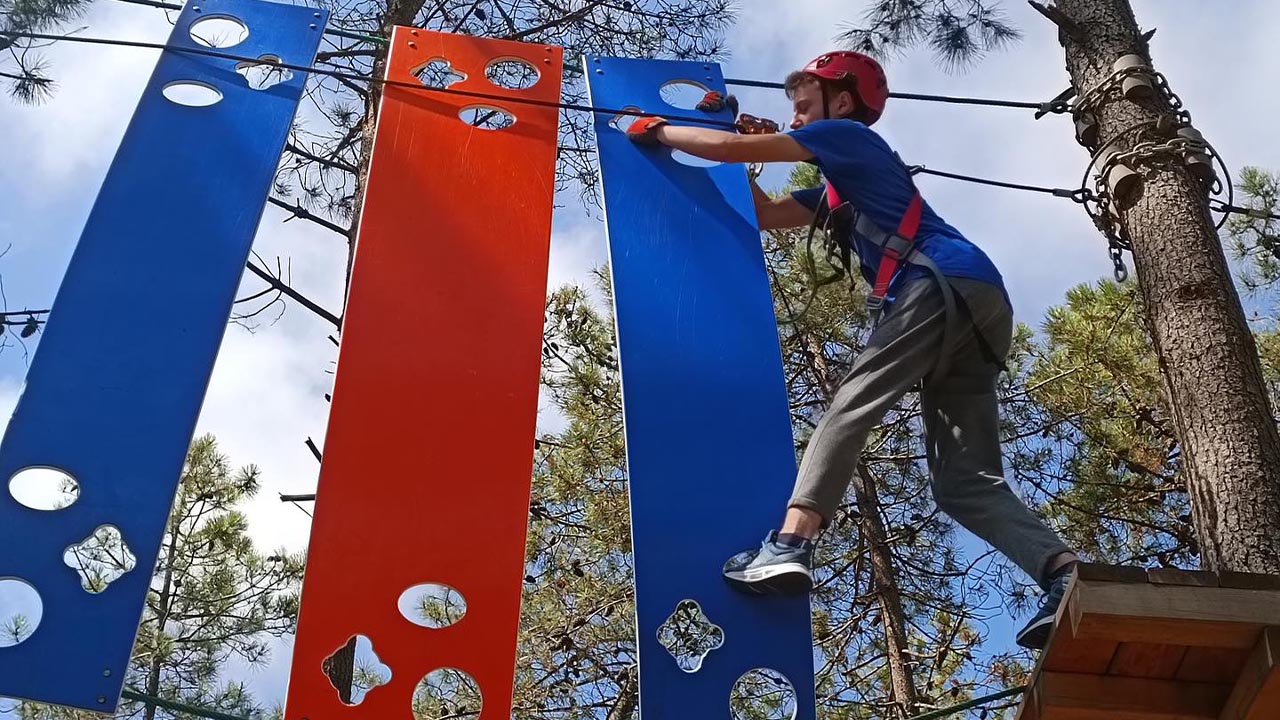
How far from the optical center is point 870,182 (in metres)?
4.15

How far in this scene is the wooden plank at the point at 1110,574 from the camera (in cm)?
304

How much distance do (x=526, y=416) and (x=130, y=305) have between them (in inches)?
43.6

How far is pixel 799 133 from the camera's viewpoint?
4188mm

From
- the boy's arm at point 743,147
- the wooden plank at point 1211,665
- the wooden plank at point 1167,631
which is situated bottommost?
the wooden plank at point 1211,665

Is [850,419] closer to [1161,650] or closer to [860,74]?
[1161,650]

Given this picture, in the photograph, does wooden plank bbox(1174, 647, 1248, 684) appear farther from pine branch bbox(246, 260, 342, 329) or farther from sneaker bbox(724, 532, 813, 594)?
pine branch bbox(246, 260, 342, 329)

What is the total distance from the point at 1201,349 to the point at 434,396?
204cm

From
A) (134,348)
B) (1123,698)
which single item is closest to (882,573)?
(1123,698)

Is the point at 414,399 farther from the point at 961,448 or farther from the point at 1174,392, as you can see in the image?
the point at 1174,392

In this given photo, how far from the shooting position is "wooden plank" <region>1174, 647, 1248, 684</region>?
3.21 m

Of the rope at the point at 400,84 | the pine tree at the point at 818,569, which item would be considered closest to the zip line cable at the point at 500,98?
the rope at the point at 400,84

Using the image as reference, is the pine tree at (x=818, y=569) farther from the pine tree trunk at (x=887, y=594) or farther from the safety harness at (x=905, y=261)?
the safety harness at (x=905, y=261)

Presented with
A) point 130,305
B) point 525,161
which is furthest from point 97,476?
point 525,161

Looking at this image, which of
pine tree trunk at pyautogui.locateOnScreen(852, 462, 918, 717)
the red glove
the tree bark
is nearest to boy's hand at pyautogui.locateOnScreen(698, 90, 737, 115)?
the red glove
